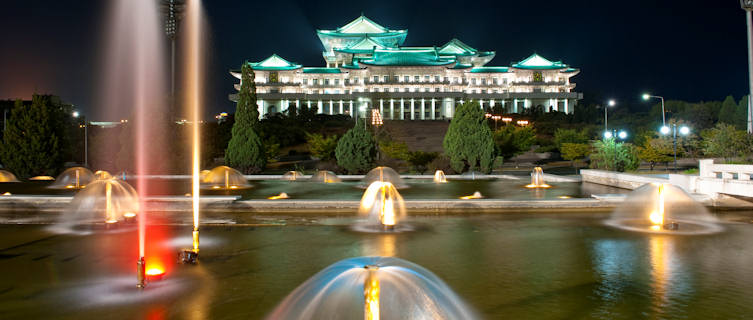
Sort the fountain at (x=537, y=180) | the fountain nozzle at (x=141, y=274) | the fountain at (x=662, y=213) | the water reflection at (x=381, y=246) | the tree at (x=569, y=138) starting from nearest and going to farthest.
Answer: the fountain nozzle at (x=141, y=274)
the water reflection at (x=381, y=246)
the fountain at (x=662, y=213)
the fountain at (x=537, y=180)
the tree at (x=569, y=138)

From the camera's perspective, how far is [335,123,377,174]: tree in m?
30.0

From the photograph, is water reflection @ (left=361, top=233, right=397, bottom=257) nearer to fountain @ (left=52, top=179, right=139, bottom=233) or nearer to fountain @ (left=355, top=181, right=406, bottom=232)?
A: fountain @ (left=355, top=181, right=406, bottom=232)

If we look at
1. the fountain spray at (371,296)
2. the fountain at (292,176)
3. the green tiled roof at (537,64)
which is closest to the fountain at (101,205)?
the fountain spray at (371,296)

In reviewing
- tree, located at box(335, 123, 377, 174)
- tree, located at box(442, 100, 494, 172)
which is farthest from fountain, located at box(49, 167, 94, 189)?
tree, located at box(442, 100, 494, 172)

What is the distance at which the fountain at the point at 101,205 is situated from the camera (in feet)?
42.8

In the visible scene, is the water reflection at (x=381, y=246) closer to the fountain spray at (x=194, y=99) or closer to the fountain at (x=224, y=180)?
the fountain spray at (x=194, y=99)

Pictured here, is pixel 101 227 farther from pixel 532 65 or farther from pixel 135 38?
pixel 532 65

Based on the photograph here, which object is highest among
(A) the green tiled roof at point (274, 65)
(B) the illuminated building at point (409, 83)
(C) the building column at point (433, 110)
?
(A) the green tiled roof at point (274, 65)

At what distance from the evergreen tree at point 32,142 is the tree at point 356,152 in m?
15.9

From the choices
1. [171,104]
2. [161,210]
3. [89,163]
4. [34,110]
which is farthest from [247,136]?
[161,210]

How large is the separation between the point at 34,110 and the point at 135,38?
915 inches

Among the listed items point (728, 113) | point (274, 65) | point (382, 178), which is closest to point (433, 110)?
point (274, 65)

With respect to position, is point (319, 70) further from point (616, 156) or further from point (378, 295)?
point (378, 295)

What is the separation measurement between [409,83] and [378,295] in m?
77.6
